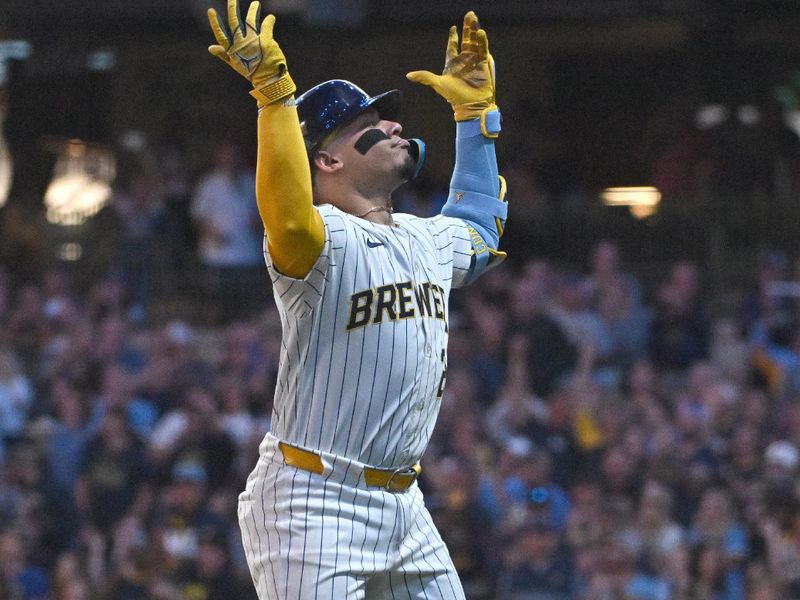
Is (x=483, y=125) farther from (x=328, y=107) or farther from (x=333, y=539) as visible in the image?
(x=333, y=539)

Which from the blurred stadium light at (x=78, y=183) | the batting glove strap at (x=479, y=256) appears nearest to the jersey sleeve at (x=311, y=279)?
the batting glove strap at (x=479, y=256)

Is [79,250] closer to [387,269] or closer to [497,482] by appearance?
[497,482]

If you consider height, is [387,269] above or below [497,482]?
above

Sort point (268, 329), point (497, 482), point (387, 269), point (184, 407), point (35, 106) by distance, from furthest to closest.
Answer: point (35, 106)
point (268, 329)
point (184, 407)
point (497, 482)
point (387, 269)

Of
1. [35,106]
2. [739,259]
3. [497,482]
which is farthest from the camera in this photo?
[35,106]

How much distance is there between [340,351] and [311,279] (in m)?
0.19

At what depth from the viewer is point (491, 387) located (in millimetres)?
8766

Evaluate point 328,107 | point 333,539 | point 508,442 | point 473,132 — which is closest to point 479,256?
point 473,132

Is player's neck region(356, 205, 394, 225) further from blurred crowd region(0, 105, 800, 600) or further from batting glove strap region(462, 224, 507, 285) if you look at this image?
blurred crowd region(0, 105, 800, 600)

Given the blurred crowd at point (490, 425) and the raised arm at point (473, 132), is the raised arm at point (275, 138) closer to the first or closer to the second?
the raised arm at point (473, 132)

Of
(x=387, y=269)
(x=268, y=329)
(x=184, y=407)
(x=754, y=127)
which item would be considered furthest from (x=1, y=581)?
(x=754, y=127)

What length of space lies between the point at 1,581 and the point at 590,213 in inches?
194

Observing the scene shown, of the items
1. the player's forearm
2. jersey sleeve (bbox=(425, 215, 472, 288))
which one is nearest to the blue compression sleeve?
jersey sleeve (bbox=(425, 215, 472, 288))

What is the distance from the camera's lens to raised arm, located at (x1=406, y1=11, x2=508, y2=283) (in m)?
4.06
